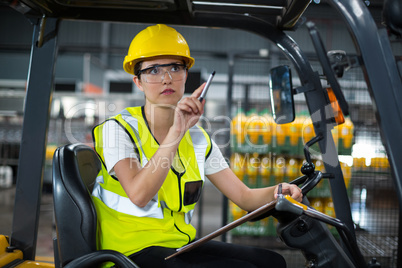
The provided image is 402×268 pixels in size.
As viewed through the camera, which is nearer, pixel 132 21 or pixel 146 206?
pixel 146 206

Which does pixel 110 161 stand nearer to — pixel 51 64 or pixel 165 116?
pixel 165 116

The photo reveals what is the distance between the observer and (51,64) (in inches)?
83.5

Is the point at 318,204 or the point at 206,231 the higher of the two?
the point at 318,204

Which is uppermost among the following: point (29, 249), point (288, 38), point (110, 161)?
point (288, 38)

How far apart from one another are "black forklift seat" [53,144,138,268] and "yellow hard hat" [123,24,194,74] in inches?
24.8

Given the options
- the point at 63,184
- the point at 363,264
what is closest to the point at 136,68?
the point at 63,184

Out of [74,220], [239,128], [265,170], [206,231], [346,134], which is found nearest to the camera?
[74,220]

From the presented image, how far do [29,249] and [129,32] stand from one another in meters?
17.4

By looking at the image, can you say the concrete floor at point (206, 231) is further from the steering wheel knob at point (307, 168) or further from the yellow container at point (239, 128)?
the steering wheel knob at point (307, 168)

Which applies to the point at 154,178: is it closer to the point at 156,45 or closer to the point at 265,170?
the point at 156,45

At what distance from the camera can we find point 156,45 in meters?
1.81

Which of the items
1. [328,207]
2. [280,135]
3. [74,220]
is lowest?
[328,207]

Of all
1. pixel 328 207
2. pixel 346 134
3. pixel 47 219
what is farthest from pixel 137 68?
pixel 47 219

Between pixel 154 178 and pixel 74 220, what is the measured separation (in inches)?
18.0
